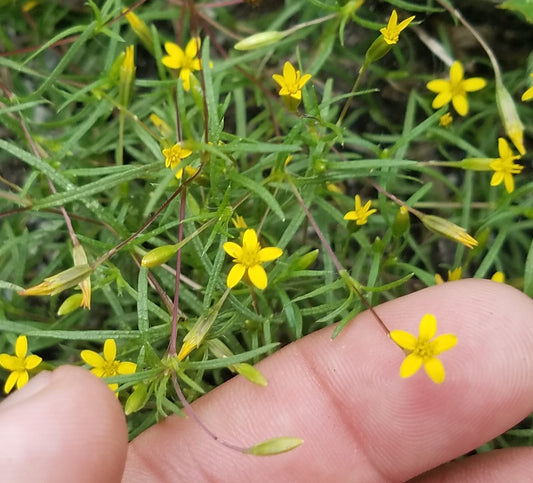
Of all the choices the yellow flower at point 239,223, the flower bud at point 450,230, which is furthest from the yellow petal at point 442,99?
the yellow flower at point 239,223

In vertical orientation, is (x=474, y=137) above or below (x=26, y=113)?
below

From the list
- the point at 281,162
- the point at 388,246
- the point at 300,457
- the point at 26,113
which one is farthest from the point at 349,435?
the point at 26,113

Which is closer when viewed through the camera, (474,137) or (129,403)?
(129,403)

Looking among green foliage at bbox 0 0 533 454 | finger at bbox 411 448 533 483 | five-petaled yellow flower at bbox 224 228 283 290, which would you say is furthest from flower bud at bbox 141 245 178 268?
finger at bbox 411 448 533 483

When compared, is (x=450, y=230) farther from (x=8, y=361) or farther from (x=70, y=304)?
(x=8, y=361)

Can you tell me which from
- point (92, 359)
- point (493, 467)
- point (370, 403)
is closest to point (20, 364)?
point (92, 359)

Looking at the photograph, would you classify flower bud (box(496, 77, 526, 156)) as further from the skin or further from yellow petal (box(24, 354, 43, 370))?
yellow petal (box(24, 354, 43, 370))

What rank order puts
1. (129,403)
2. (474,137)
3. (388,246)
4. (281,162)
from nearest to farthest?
(129,403), (281,162), (388,246), (474,137)

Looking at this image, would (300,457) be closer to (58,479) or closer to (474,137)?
(58,479)
